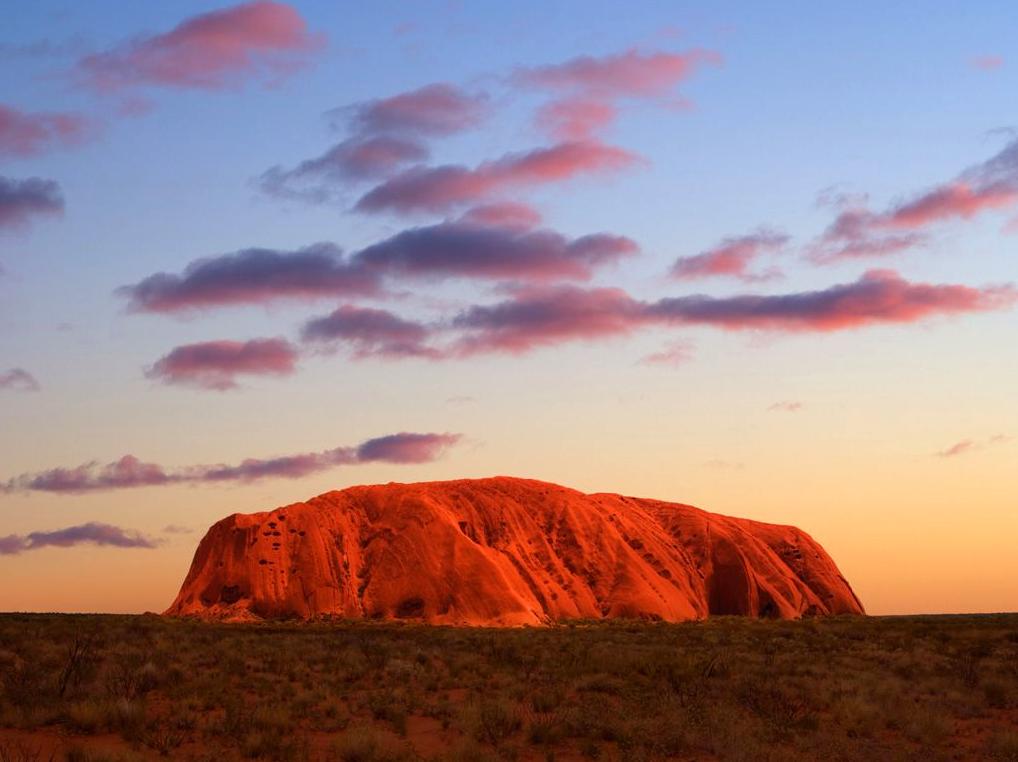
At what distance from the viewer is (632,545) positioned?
9819cm

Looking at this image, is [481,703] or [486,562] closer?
[481,703]

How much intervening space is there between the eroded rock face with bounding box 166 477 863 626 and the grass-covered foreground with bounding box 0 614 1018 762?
4117 cm

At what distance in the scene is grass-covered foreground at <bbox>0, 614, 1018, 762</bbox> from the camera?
20562mm

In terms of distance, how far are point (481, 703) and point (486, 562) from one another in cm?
5596

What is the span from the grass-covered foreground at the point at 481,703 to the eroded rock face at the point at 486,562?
41166 millimetres

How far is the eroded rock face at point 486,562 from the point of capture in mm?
79812

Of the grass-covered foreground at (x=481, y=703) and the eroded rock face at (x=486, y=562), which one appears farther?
the eroded rock face at (x=486, y=562)

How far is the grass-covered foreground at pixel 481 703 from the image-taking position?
2056cm

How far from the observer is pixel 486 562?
264 ft

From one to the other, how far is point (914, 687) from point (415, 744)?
16831 millimetres

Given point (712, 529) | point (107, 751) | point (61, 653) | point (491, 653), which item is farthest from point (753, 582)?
point (107, 751)

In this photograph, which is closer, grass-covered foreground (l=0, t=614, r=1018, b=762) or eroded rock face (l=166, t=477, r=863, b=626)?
grass-covered foreground (l=0, t=614, r=1018, b=762)

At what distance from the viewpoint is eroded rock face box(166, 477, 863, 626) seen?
79.8 metres

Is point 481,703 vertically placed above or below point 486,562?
below
